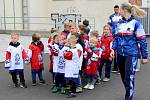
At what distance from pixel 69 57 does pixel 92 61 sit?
104 cm

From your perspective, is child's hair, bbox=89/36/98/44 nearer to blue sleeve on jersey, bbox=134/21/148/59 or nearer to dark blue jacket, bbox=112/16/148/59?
dark blue jacket, bbox=112/16/148/59

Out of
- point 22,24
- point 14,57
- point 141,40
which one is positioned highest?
point 22,24

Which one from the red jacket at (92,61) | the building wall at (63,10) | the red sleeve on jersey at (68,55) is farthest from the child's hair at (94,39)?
the building wall at (63,10)

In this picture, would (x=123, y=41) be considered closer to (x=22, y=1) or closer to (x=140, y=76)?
(x=140, y=76)

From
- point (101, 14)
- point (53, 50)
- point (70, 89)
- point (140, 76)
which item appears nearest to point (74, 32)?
point (53, 50)

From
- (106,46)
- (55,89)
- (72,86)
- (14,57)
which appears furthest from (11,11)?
(72,86)

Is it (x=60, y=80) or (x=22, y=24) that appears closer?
(x=60, y=80)

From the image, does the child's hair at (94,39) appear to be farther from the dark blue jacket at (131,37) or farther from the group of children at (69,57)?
the dark blue jacket at (131,37)

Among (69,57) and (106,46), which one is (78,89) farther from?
(106,46)

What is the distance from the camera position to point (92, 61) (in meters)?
8.80

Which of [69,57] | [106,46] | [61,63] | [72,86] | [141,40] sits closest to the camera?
[141,40]

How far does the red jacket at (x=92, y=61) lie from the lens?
28.7ft

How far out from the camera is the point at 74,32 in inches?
321

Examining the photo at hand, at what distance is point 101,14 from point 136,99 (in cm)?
1857
